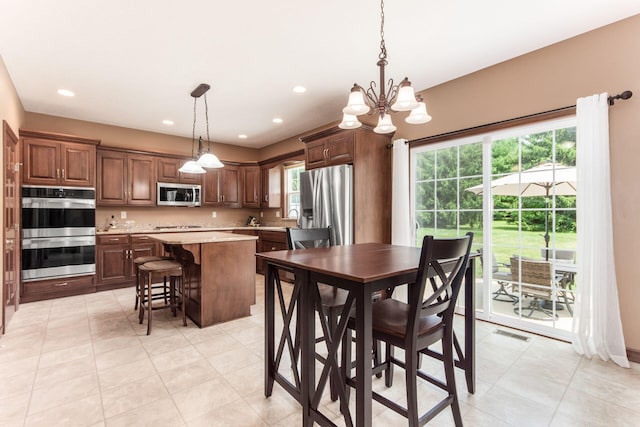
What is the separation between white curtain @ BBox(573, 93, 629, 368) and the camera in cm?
235

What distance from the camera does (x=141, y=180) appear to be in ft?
17.0

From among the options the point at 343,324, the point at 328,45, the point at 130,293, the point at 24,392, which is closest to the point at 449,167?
the point at 328,45

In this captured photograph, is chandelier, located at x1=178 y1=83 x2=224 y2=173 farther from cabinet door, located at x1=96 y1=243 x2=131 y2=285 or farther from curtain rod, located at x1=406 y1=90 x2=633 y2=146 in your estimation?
curtain rod, located at x1=406 y1=90 x2=633 y2=146

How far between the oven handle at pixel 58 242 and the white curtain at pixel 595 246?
228 inches

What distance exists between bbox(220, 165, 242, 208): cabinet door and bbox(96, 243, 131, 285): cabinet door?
2.04 meters

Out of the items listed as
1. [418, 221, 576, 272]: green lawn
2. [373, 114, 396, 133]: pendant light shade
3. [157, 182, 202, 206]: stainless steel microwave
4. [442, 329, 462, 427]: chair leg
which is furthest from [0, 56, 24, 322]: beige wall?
[418, 221, 576, 272]: green lawn

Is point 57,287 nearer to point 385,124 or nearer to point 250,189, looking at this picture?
point 250,189

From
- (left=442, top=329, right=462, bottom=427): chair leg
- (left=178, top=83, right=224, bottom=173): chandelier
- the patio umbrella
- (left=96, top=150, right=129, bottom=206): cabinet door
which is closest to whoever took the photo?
(left=442, top=329, right=462, bottom=427): chair leg

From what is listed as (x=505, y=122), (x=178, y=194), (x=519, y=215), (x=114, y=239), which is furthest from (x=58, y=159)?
(x=519, y=215)

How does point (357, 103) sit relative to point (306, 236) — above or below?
above

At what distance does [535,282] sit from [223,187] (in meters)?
5.37

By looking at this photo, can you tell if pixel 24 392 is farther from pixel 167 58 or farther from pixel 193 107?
pixel 193 107

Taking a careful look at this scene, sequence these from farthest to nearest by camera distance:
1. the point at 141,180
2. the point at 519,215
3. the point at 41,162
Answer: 1. the point at 141,180
2. the point at 41,162
3. the point at 519,215

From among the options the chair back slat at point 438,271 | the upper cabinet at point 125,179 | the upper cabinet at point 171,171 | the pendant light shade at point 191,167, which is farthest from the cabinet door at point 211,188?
the chair back slat at point 438,271
